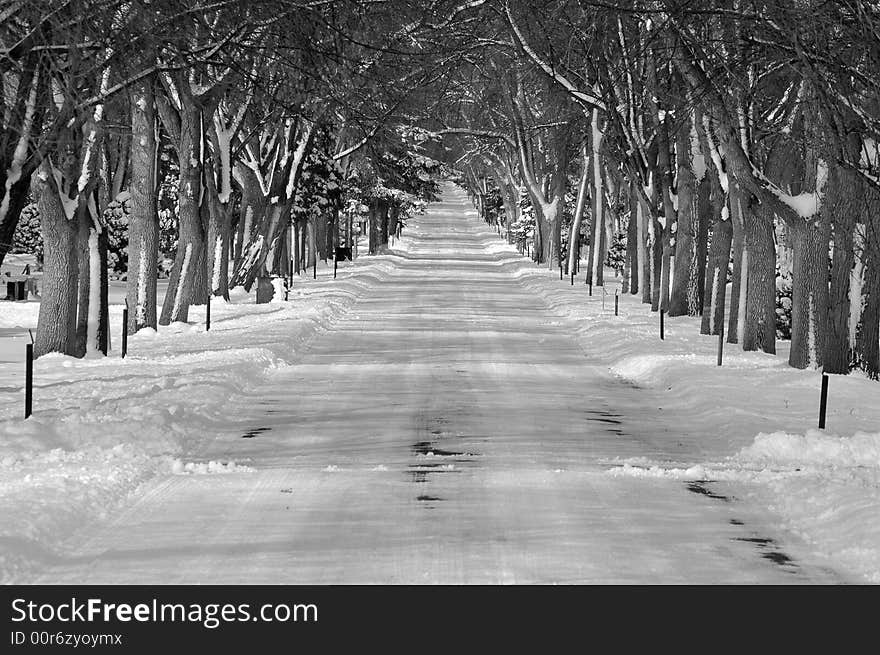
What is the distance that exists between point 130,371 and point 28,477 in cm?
894

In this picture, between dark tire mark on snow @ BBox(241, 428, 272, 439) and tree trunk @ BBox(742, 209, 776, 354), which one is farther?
tree trunk @ BBox(742, 209, 776, 354)

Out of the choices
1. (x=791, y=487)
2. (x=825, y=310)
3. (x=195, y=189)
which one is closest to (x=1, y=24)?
(x=791, y=487)

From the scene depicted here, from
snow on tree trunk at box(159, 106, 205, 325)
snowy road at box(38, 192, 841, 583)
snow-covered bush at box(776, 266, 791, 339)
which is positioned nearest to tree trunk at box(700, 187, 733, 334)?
snow-covered bush at box(776, 266, 791, 339)

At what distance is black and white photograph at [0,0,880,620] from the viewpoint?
980cm

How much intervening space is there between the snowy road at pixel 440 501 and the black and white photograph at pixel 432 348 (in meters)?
0.05

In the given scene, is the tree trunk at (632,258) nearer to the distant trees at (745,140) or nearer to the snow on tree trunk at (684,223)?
the distant trees at (745,140)

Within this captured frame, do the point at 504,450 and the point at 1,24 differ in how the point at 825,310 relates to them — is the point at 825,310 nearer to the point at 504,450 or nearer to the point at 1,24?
the point at 504,450

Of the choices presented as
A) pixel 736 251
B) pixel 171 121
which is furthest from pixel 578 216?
pixel 171 121

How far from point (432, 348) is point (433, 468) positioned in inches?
537

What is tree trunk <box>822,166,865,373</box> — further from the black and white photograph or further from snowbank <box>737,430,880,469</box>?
snowbank <box>737,430,880,469</box>

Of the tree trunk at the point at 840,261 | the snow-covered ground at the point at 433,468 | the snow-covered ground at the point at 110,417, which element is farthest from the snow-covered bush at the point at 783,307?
the tree trunk at the point at 840,261

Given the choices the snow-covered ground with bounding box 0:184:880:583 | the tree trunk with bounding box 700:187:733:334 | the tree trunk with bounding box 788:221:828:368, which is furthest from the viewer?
the tree trunk with bounding box 700:187:733:334

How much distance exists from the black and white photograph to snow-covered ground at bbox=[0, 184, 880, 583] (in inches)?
2.0

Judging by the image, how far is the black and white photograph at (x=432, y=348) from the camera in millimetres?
9805
